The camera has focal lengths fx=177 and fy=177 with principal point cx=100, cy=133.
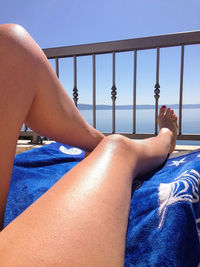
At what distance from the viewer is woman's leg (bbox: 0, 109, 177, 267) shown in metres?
0.27

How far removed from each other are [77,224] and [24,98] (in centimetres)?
37

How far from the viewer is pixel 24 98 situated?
1.65 feet

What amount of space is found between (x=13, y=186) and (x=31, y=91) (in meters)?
0.42

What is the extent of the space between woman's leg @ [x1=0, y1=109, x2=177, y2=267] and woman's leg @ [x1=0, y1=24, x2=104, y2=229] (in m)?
0.18

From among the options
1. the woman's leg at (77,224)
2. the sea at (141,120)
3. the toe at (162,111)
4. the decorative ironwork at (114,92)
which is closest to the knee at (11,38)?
the woman's leg at (77,224)

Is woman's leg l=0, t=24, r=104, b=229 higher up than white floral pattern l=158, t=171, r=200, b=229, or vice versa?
woman's leg l=0, t=24, r=104, b=229

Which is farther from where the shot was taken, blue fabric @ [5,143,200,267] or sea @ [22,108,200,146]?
sea @ [22,108,200,146]

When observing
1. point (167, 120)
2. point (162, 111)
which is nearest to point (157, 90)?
point (162, 111)

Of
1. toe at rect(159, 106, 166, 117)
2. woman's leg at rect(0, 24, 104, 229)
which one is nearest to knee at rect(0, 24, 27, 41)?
woman's leg at rect(0, 24, 104, 229)

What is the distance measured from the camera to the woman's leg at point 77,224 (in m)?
0.27

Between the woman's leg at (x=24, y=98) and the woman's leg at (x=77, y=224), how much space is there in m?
0.18

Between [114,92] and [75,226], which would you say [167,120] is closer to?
[114,92]

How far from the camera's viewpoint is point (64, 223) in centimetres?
31

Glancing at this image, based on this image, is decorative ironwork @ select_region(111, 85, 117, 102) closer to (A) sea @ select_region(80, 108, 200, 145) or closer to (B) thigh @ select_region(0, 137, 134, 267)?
(A) sea @ select_region(80, 108, 200, 145)
